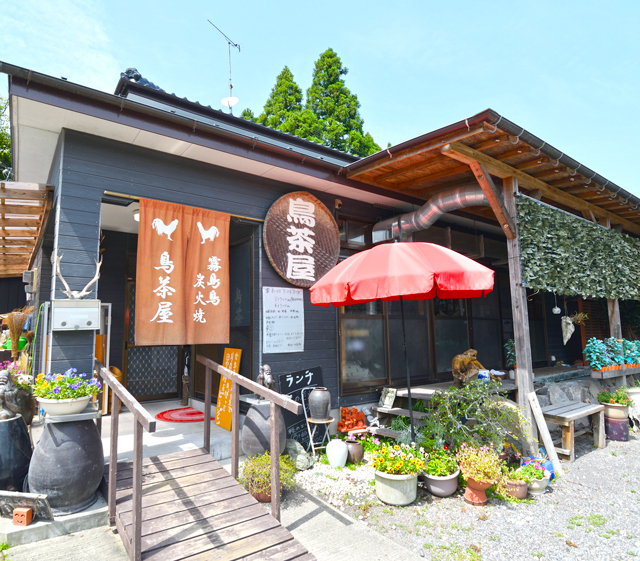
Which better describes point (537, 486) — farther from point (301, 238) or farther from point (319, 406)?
point (301, 238)

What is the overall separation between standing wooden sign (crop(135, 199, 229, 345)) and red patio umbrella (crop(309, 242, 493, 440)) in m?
1.37

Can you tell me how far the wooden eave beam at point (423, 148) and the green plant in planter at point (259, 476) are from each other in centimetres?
387

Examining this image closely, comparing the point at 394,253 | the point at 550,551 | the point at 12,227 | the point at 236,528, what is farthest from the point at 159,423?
the point at 550,551

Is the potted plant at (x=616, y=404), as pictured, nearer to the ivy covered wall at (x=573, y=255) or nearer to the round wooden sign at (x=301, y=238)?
the ivy covered wall at (x=573, y=255)

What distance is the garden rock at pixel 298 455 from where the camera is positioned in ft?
15.0

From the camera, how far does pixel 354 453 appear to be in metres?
4.86

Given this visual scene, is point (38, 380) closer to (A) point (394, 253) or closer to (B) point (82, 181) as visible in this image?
(B) point (82, 181)

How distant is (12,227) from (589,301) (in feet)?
44.3

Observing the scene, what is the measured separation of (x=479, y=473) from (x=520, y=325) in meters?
2.11

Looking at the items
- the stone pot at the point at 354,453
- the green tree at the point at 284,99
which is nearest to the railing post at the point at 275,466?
the stone pot at the point at 354,453

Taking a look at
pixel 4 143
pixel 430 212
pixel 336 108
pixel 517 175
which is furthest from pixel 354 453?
pixel 4 143

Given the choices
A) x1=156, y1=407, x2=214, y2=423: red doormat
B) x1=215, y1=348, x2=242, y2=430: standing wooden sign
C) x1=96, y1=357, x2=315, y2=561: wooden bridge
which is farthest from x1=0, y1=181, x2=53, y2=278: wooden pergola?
x1=156, y1=407, x2=214, y2=423: red doormat

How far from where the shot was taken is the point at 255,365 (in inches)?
196

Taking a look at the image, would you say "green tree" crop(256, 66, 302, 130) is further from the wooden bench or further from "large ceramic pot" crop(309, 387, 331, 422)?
the wooden bench
